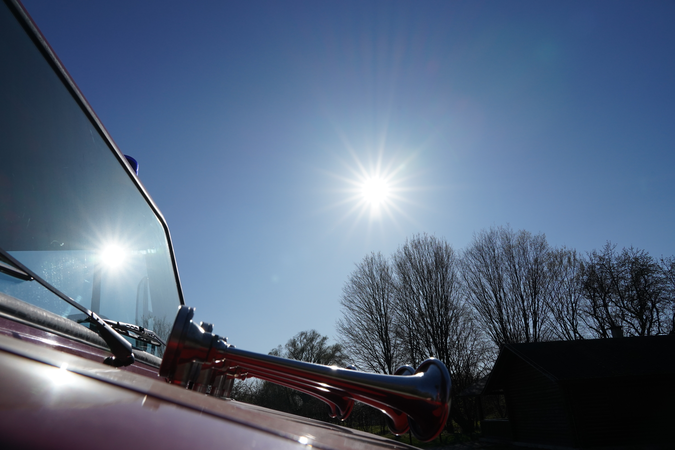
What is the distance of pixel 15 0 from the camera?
101 centimetres

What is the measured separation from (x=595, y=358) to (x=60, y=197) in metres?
20.3

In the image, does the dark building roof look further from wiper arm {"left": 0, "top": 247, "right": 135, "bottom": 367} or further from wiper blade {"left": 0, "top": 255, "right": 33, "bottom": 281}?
wiper blade {"left": 0, "top": 255, "right": 33, "bottom": 281}

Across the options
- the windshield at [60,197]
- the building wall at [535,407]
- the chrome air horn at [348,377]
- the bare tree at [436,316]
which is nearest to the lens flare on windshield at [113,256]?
the windshield at [60,197]

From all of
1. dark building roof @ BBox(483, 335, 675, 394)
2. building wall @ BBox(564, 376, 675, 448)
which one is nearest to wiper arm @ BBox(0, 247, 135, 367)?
dark building roof @ BBox(483, 335, 675, 394)

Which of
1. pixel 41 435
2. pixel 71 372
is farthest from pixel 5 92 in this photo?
pixel 41 435

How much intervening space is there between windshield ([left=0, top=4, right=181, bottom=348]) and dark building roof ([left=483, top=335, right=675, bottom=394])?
17.3 meters

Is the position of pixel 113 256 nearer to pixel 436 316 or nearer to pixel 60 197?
pixel 60 197

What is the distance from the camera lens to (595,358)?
1638 cm

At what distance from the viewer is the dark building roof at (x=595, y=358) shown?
14.9 meters

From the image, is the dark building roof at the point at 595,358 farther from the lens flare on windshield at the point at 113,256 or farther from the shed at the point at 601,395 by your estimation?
the lens flare on windshield at the point at 113,256

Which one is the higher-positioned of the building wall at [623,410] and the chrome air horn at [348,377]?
the building wall at [623,410]

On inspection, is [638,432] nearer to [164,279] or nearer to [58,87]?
[164,279]

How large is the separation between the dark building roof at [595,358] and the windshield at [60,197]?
1726cm

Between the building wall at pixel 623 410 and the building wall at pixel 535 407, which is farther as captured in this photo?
the building wall at pixel 535 407
